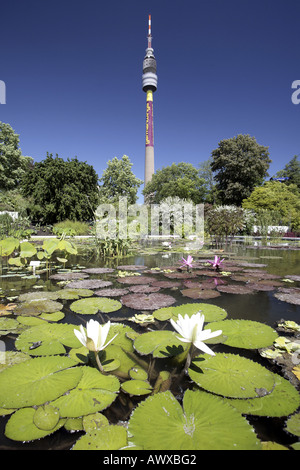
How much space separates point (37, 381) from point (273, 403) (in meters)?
0.97

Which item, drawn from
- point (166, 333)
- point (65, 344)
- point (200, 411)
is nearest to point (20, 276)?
point (65, 344)

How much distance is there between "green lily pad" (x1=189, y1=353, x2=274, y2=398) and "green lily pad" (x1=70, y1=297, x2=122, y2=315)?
38.3 inches

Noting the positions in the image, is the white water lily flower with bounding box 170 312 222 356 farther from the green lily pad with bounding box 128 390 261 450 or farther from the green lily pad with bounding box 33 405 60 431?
the green lily pad with bounding box 33 405 60 431

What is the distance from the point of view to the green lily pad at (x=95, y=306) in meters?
1.90

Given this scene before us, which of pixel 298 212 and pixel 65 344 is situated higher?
pixel 298 212

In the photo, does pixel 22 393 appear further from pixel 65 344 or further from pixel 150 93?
pixel 150 93

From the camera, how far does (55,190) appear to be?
691 inches

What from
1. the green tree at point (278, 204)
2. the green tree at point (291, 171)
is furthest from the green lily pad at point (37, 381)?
the green tree at point (291, 171)

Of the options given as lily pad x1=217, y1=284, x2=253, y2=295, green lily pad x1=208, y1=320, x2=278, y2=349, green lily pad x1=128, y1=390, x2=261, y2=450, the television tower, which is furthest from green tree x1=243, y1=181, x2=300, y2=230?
the television tower

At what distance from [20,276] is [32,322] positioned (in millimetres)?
2109

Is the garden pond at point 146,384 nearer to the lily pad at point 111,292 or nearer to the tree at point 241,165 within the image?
the lily pad at point 111,292

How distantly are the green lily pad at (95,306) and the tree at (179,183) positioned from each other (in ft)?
68.2
